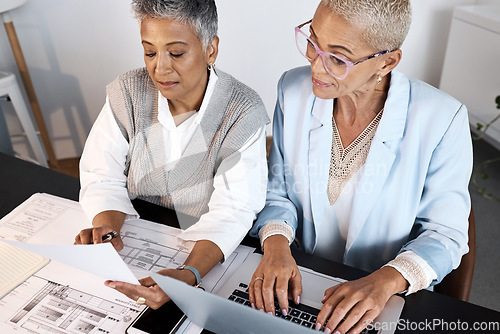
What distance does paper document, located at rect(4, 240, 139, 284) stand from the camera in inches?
32.7

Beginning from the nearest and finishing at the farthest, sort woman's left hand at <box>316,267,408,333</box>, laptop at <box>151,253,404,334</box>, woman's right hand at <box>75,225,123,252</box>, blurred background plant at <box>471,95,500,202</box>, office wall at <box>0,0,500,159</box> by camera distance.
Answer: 1. laptop at <box>151,253,404,334</box>
2. woman's left hand at <box>316,267,408,333</box>
3. woman's right hand at <box>75,225,123,252</box>
4. office wall at <box>0,0,500,159</box>
5. blurred background plant at <box>471,95,500,202</box>

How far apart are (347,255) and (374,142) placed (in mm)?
341

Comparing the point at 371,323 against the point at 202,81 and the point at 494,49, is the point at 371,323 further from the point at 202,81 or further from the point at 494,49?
the point at 494,49

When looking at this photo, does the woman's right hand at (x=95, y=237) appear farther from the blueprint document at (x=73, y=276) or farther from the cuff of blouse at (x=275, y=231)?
the cuff of blouse at (x=275, y=231)

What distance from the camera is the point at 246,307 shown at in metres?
0.76

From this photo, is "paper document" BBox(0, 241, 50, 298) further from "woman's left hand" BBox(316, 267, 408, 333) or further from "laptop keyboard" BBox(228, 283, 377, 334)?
"woman's left hand" BBox(316, 267, 408, 333)

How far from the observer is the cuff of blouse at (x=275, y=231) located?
3.88 feet

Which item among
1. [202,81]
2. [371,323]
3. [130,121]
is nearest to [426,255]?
[371,323]

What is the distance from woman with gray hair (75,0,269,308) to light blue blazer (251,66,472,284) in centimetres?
11

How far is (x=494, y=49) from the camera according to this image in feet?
8.98

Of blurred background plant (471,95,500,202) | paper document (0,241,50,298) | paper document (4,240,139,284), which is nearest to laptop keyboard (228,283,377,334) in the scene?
paper document (4,240,139,284)

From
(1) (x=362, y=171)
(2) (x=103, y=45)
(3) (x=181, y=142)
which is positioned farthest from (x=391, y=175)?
(2) (x=103, y=45)

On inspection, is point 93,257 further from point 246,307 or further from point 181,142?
point 181,142

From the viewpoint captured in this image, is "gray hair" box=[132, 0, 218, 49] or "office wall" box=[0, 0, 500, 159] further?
"office wall" box=[0, 0, 500, 159]
